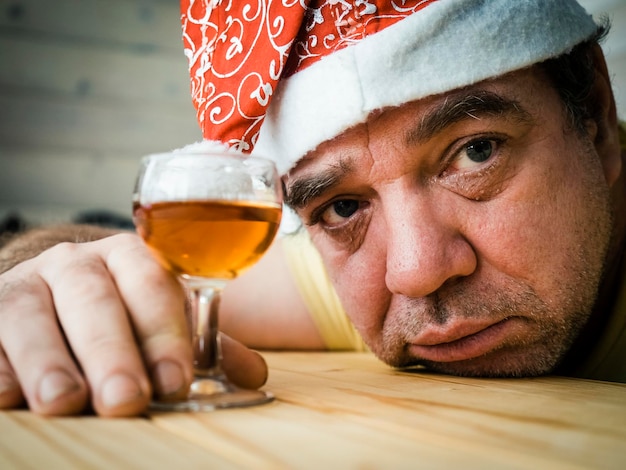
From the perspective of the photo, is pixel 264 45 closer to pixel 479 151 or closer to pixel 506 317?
pixel 479 151

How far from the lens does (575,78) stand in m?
1.18

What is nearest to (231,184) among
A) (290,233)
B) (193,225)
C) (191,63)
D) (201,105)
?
(193,225)

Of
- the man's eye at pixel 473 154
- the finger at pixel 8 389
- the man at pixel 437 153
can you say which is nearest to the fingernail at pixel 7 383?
the finger at pixel 8 389

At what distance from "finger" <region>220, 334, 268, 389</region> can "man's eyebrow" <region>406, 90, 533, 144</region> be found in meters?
0.47

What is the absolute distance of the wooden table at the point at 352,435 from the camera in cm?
44

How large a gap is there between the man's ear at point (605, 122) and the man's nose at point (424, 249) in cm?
50

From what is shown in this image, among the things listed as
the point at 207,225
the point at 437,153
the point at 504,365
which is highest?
the point at 437,153

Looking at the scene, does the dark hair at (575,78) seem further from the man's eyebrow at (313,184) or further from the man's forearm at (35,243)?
the man's forearm at (35,243)

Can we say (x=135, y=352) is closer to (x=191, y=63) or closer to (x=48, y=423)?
(x=48, y=423)

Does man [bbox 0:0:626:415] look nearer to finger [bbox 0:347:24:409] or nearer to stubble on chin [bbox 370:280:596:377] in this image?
stubble on chin [bbox 370:280:596:377]

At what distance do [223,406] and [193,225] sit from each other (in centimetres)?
20

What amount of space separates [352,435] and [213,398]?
0.66ft

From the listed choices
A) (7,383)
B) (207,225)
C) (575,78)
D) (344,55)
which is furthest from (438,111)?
(7,383)

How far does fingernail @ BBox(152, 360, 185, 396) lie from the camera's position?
2.00 feet
